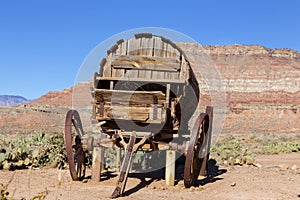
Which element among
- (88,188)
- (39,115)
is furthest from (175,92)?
(39,115)

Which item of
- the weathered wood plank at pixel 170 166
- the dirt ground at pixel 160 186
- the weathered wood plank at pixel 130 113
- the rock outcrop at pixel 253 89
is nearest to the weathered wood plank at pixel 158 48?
the weathered wood plank at pixel 130 113

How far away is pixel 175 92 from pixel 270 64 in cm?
9574

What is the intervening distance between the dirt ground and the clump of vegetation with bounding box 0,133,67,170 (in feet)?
1.30

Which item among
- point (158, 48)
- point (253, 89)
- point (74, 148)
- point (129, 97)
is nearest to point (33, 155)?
point (74, 148)

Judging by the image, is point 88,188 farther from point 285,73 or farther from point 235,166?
point 285,73

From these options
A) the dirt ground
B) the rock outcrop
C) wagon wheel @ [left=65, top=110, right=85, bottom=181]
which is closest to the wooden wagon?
wagon wheel @ [left=65, top=110, right=85, bottom=181]

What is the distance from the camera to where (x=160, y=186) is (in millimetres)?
7809

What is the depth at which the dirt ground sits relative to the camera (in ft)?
22.8

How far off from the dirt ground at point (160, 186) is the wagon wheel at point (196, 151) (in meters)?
0.25

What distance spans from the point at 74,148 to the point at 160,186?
1.87 meters

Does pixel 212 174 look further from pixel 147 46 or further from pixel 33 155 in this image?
Result: pixel 33 155

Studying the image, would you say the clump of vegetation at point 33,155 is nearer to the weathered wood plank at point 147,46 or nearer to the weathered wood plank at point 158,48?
the weathered wood plank at point 147,46

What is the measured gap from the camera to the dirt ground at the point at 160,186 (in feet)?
22.8

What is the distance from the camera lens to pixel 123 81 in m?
Answer: 8.05
